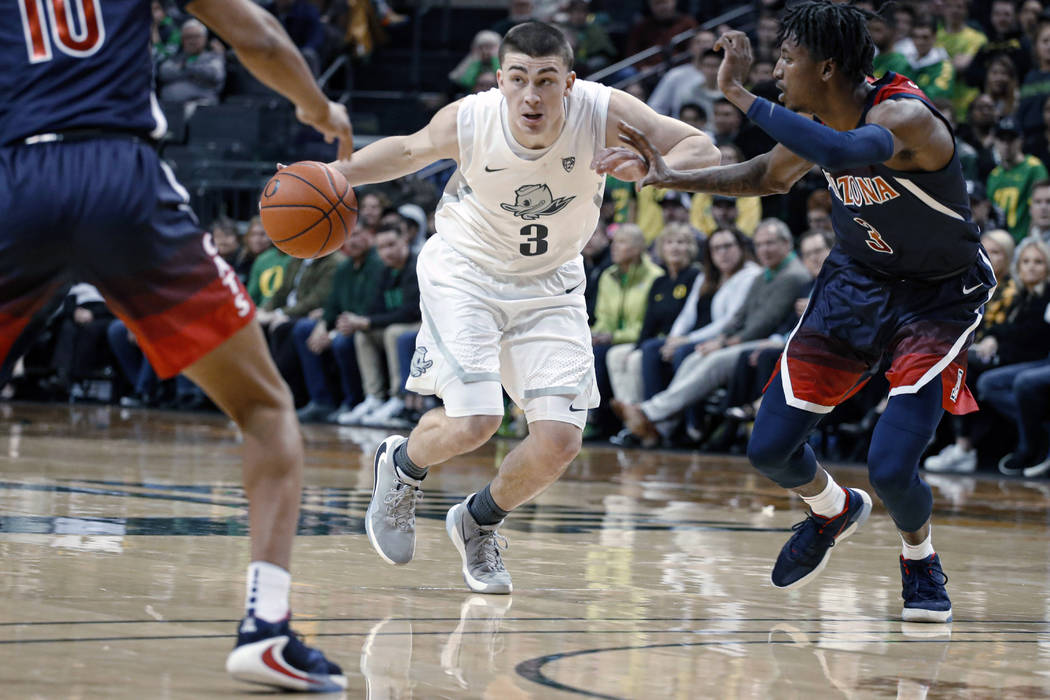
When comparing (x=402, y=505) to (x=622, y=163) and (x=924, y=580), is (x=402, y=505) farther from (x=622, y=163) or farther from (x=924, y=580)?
(x=924, y=580)

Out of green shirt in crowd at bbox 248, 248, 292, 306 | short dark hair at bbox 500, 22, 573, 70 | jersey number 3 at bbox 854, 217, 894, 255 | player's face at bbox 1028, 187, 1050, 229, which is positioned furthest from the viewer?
green shirt in crowd at bbox 248, 248, 292, 306

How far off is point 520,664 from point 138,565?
1781mm

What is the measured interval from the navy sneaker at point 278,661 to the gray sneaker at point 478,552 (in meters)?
1.65

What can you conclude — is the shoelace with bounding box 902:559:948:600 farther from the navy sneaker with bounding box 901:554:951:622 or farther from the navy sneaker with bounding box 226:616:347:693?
the navy sneaker with bounding box 226:616:347:693

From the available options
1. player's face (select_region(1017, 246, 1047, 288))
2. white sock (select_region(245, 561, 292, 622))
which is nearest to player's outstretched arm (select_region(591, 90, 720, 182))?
white sock (select_region(245, 561, 292, 622))

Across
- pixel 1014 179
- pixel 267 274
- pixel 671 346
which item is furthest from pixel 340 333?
pixel 1014 179

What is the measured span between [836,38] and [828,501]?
161 cm

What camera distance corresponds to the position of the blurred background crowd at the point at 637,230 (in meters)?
11.7

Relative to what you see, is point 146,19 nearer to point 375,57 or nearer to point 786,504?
point 786,504

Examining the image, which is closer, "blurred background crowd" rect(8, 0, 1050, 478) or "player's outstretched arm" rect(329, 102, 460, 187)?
"player's outstretched arm" rect(329, 102, 460, 187)

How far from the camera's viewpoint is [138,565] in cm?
494

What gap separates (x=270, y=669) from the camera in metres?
3.23

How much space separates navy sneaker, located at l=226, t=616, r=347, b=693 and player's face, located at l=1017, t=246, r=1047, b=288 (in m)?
8.60

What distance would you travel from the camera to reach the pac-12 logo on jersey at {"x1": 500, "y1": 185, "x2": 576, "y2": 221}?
217 inches
